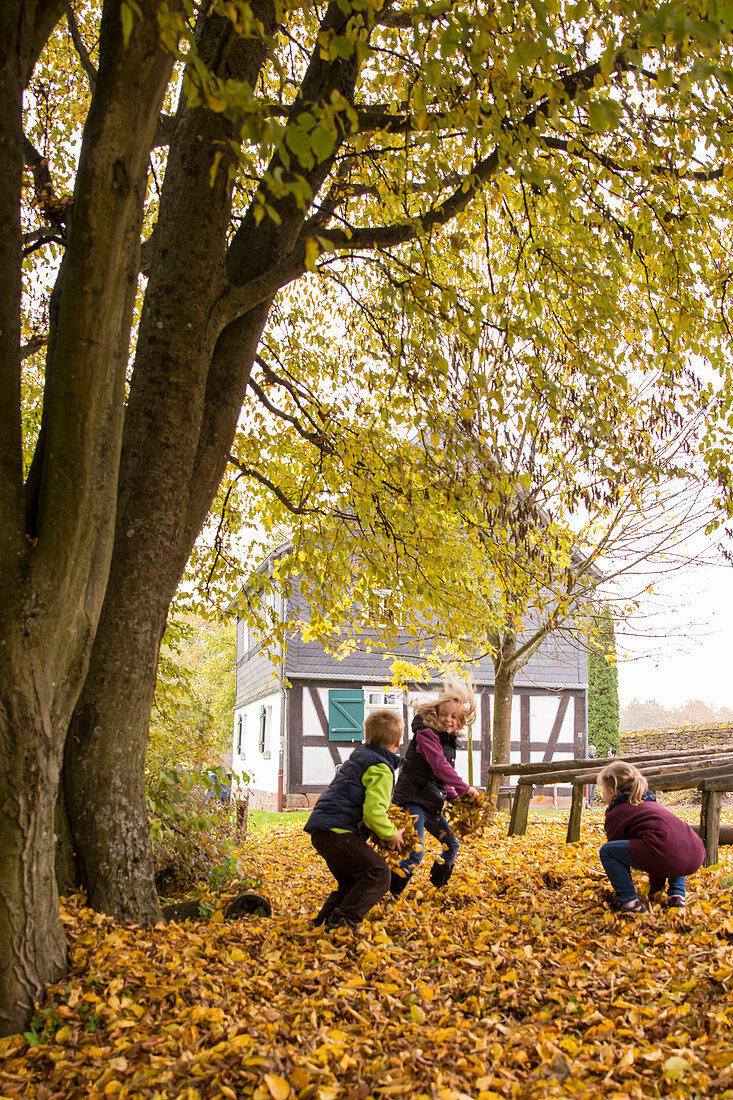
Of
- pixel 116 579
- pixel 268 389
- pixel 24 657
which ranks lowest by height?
pixel 24 657

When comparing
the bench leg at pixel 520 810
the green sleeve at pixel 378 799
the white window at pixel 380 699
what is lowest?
the bench leg at pixel 520 810

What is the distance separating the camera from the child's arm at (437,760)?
225 inches

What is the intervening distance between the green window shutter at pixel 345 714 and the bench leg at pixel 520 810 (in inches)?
416

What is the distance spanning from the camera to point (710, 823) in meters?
6.20

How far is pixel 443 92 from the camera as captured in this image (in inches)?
184

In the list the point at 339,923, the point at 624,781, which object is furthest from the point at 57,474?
the point at 624,781

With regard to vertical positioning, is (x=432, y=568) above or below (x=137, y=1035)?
above

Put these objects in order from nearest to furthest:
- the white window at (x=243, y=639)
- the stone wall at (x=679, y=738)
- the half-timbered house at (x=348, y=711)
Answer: the half-timbered house at (x=348, y=711)
the stone wall at (x=679, y=738)
the white window at (x=243, y=639)

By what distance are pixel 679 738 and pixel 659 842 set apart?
19108 millimetres

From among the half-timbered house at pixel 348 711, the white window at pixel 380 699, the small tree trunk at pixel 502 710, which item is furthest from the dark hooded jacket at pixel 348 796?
the white window at pixel 380 699

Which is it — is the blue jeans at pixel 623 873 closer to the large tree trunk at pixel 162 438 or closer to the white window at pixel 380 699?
the large tree trunk at pixel 162 438

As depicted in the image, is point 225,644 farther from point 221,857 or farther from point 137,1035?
point 137,1035

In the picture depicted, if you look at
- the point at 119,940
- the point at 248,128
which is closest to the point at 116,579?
the point at 119,940

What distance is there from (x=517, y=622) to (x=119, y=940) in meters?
6.59
